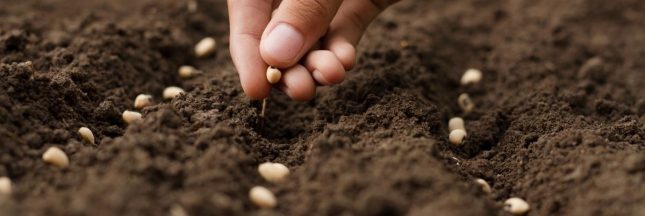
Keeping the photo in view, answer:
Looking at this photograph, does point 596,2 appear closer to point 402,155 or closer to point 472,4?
point 472,4

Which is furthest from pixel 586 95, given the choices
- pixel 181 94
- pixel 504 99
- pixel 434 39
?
pixel 181 94

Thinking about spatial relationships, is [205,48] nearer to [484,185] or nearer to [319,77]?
[319,77]

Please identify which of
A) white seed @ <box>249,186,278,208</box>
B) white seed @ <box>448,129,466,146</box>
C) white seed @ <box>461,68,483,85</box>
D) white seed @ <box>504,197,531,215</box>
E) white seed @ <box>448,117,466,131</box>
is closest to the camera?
white seed @ <box>249,186,278,208</box>

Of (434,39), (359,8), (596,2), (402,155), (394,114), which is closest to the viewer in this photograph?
(402,155)

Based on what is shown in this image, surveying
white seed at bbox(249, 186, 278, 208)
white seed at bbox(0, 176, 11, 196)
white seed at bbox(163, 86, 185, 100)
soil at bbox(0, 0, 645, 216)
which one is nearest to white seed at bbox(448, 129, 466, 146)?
soil at bbox(0, 0, 645, 216)

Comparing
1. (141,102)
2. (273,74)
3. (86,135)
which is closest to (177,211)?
(86,135)

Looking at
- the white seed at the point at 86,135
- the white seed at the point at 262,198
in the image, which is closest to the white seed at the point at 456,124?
the white seed at the point at 262,198

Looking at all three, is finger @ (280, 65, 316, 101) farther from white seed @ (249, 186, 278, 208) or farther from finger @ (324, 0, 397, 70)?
white seed @ (249, 186, 278, 208)
